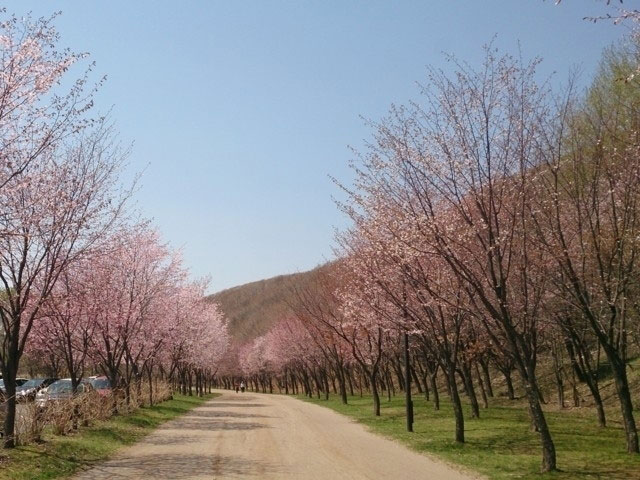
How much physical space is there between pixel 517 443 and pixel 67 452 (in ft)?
36.2

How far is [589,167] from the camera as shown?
15.0 m

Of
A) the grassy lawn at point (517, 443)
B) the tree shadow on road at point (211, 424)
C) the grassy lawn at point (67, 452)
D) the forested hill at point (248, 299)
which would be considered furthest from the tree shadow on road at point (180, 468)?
the forested hill at point (248, 299)

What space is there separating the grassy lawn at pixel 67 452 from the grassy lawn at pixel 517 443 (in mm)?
7736

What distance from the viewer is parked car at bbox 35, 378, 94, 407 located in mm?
17030

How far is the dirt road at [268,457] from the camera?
1162 centimetres

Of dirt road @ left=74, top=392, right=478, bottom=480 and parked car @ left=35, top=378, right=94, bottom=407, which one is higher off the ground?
parked car @ left=35, top=378, right=94, bottom=407

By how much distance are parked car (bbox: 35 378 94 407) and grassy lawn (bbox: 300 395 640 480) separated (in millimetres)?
9637

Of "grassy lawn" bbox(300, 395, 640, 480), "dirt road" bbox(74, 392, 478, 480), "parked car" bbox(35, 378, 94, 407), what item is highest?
"parked car" bbox(35, 378, 94, 407)

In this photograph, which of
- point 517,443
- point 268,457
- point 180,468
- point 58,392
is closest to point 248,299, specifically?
point 58,392

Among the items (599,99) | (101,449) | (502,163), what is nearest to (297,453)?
(101,449)

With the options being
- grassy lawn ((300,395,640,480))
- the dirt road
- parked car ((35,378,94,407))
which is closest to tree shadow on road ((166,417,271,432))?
the dirt road

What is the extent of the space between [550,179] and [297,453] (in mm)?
8990

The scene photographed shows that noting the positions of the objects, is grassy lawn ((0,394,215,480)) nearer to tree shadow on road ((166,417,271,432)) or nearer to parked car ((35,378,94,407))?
parked car ((35,378,94,407))

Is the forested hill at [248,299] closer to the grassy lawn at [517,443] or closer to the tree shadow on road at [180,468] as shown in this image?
the grassy lawn at [517,443]
